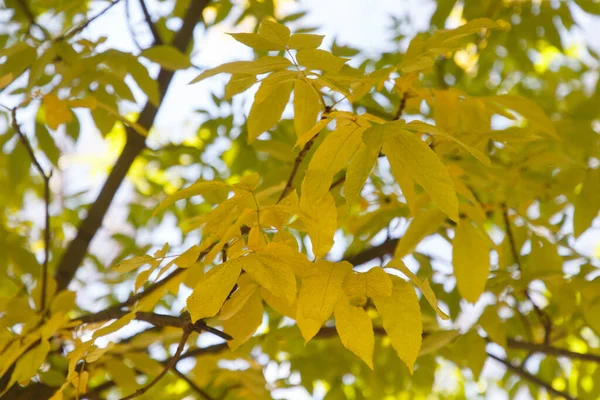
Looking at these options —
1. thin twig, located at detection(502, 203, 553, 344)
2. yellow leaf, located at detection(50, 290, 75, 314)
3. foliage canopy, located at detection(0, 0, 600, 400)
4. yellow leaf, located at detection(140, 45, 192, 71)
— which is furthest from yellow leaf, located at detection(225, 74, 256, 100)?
thin twig, located at detection(502, 203, 553, 344)

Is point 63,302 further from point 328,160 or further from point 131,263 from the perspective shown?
point 328,160

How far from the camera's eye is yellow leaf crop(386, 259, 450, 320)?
1.87 ft

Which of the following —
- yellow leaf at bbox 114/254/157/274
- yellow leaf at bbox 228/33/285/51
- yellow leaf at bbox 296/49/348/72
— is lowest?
yellow leaf at bbox 114/254/157/274

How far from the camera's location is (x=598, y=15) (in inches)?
57.2

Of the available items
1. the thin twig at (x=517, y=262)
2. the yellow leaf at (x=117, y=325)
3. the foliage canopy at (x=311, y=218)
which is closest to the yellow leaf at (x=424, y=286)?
the foliage canopy at (x=311, y=218)

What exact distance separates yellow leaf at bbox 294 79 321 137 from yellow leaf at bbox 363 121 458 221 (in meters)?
0.19

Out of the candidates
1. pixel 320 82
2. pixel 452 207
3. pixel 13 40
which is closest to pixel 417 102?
pixel 320 82

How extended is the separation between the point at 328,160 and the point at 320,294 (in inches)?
5.3

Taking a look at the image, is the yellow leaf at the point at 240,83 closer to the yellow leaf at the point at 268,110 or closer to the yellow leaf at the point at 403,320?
the yellow leaf at the point at 268,110

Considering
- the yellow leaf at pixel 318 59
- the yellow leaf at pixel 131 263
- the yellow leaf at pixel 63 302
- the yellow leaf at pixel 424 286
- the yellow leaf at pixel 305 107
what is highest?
the yellow leaf at pixel 318 59

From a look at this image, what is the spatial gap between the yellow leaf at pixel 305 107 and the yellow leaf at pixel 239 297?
0.70 feet

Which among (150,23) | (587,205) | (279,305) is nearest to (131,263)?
(279,305)

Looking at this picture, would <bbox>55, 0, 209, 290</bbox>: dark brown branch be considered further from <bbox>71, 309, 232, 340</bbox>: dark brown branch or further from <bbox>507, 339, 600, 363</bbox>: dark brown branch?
<bbox>507, 339, 600, 363</bbox>: dark brown branch

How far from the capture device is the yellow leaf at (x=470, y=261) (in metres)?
0.82
